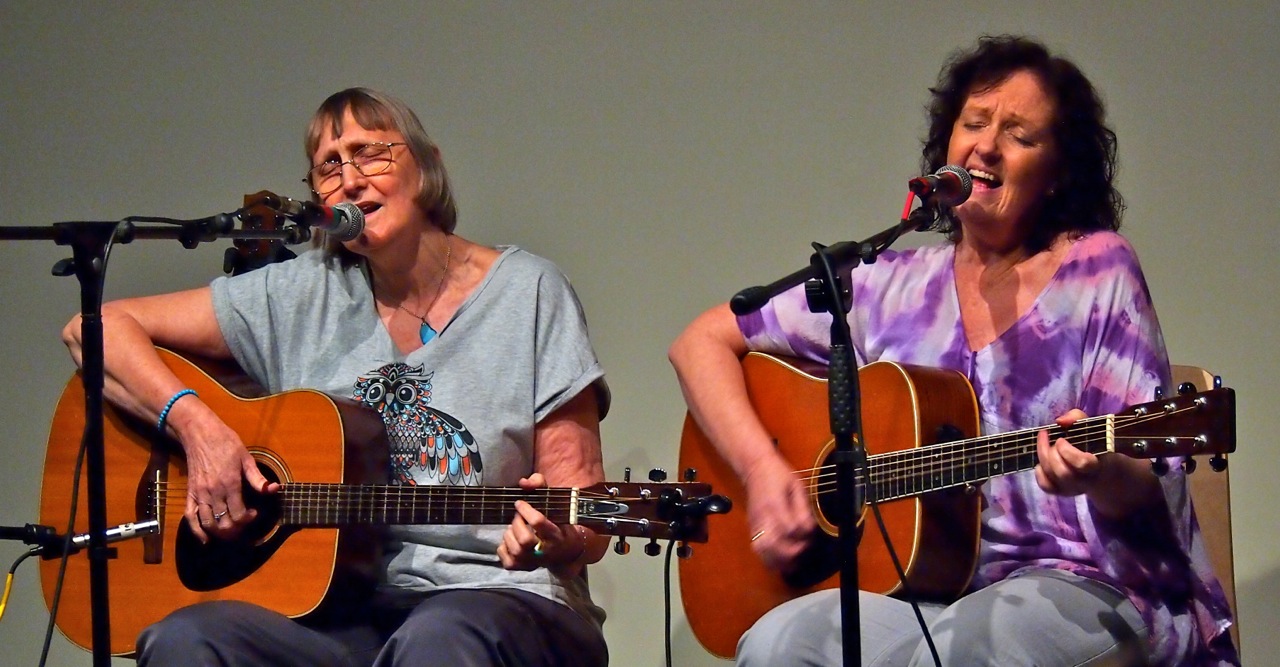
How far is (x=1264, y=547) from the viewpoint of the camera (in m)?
2.67

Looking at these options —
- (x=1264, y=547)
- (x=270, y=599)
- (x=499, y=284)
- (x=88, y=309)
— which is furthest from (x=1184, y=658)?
(x=88, y=309)

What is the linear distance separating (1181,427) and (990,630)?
1.26 ft

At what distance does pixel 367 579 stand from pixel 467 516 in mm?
261

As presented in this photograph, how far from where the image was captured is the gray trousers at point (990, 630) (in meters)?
1.90

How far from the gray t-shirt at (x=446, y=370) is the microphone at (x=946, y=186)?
77 centimetres

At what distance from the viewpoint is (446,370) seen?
248 centimetres

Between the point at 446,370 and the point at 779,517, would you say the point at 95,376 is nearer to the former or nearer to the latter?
the point at 446,370

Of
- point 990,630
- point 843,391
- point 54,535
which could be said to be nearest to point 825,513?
point 990,630

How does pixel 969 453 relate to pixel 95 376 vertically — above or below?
below

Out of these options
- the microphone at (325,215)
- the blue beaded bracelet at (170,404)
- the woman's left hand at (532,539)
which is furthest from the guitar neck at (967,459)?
the blue beaded bracelet at (170,404)

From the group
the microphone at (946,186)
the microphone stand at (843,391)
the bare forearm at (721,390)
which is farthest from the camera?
the bare forearm at (721,390)

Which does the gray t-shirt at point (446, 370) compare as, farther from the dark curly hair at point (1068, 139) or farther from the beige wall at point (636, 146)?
the dark curly hair at point (1068, 139)

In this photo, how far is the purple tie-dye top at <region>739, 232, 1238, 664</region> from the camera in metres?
2.01

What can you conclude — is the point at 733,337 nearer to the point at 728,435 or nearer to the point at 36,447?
the point at 728,435
